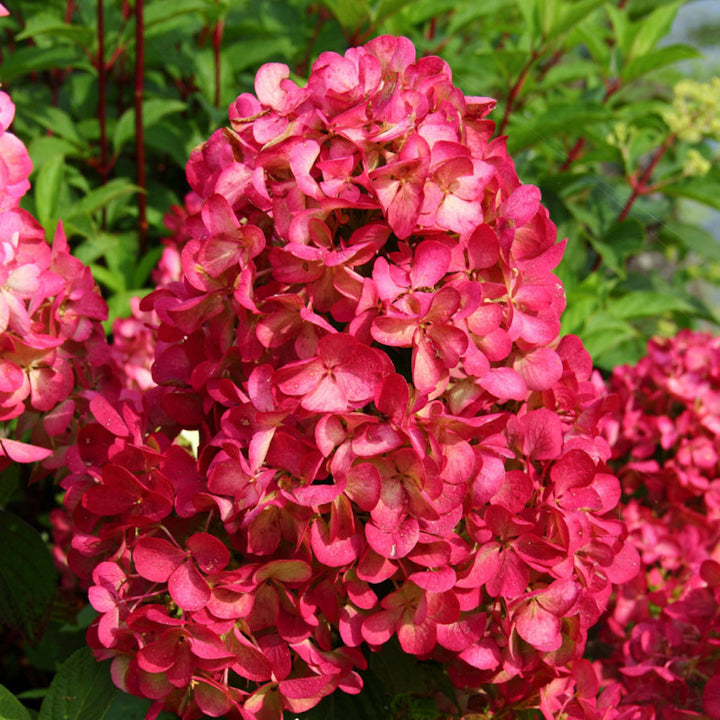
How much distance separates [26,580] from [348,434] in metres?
0.58

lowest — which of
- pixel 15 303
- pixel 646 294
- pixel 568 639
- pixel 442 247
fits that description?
pixel 646 294

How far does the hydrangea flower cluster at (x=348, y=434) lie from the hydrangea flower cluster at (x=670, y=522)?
262 millimetres

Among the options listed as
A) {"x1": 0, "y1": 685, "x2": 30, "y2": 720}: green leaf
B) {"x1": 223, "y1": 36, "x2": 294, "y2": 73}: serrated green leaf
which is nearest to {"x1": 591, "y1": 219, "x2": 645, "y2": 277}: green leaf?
{"x1": 223, "y1": 36, "x2": 294, "y2": 73}: serrated green leaf

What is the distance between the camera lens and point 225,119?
5.66ft

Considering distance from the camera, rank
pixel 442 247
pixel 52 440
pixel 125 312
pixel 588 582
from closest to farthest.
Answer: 1. pixel 442 247
2. pixel 588 582
3. pixel 52 440
4. pixel 125 312

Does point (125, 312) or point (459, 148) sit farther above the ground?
point (459, 148)

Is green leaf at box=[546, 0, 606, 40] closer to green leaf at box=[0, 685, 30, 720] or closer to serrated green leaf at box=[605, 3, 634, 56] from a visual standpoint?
serrated green leaf at box=[605, 3, 634, 56]

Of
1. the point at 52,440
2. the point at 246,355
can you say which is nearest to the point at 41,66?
the point at 52,440

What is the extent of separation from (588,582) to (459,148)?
1.60ft

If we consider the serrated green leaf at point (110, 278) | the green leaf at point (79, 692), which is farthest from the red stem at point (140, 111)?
the green leaf at point (79, 692)

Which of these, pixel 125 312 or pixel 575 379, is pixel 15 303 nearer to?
pixel 575 379

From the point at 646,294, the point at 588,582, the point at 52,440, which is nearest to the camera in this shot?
the point at 588,582

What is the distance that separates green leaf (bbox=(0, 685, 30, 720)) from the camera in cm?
81

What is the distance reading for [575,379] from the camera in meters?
0.93
